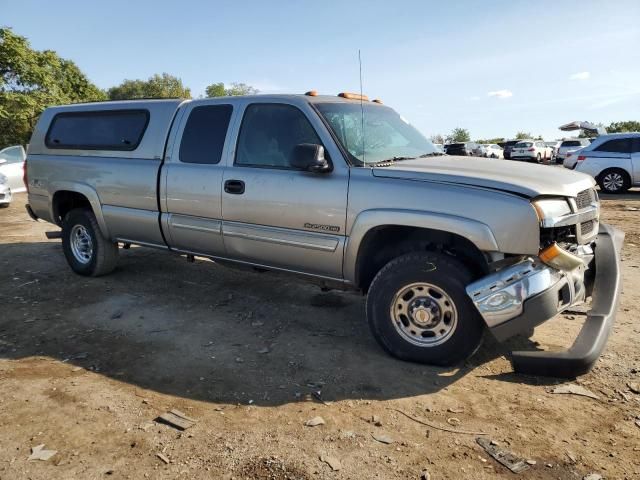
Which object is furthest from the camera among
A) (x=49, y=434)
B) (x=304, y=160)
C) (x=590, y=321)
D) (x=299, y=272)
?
(x=299, y=272)

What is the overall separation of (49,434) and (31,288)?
10.8ft

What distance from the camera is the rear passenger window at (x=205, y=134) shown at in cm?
454

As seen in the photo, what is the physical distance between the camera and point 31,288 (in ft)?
18.5

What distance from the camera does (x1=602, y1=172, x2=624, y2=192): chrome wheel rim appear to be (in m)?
13.6

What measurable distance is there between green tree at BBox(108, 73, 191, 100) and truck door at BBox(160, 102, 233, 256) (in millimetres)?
52341

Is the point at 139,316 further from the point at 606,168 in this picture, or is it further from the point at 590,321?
the point at 606,168

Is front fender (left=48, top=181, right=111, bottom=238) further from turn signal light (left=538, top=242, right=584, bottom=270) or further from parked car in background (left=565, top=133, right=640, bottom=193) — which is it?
parked car in background (left=565, top=133, right=640, bottom=193)

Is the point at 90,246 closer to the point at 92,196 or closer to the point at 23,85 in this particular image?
the point at 92,196

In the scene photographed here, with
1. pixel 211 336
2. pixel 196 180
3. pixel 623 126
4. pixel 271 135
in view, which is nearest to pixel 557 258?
pixel 271 135

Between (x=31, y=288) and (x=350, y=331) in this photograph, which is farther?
(x=31, y=288)

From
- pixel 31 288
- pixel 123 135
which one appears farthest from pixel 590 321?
pixel 31 288

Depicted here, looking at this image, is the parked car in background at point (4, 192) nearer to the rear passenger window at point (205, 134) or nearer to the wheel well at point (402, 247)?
the rear passenger window at point (205, 134)

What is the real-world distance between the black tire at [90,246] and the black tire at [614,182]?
42.3ft

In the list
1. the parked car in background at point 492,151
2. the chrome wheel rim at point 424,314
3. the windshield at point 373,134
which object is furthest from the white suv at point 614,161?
the parked car in background at point 492,151
